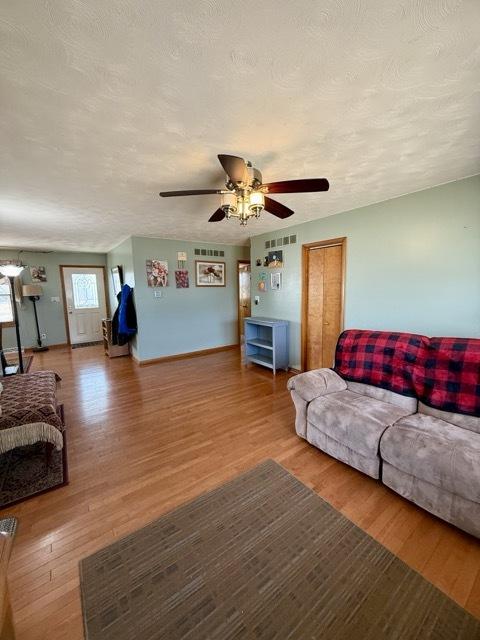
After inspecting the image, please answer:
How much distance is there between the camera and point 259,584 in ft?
4.17

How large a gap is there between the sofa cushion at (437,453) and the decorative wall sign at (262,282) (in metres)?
3.30

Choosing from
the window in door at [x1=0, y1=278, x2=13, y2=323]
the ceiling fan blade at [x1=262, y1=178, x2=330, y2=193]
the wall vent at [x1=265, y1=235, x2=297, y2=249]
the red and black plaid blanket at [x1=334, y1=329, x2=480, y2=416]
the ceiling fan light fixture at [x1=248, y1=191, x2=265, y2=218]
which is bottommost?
the red and black plaid blanket at [x1=334, y1=329, x2=480, y2=416]

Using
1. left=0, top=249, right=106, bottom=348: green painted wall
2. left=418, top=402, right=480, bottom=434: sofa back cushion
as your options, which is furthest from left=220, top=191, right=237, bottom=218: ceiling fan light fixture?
left=0, top=249, right=106, bottom=348: green painted wall

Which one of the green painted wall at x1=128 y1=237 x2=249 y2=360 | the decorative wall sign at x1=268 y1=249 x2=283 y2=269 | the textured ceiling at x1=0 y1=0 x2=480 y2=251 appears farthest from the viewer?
the green painted wall at x1=128 y1=237 x2=249 y2=360

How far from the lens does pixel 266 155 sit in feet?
6.38

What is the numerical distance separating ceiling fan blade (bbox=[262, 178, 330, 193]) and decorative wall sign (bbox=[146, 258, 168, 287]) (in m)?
3.41

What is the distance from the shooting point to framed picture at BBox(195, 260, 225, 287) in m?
5.39

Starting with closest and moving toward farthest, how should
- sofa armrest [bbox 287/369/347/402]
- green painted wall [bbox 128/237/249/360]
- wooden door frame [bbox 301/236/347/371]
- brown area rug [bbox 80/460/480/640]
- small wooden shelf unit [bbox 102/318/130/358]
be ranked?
1. brown area rug [bbox 80/460/480/640]
2. sofa armrest [bbox 287/369/347/402]
3. wooden door frame [bbox 301/236/347/371]
4. green painted wall [bbox 128/237/249/360]
5. small wooden shelf unit [bbox 102/318/130/358]

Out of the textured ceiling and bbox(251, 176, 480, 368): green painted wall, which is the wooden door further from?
the textured ceiling

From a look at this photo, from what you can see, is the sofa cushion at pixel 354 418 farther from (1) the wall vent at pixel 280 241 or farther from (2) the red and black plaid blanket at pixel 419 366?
(1) the wall vent at pixel 280 241

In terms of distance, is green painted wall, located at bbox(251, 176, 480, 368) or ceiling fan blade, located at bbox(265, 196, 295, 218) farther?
green painted wall, located at bbox(251, 176, 480, 368)

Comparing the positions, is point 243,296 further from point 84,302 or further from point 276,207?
point 276,207

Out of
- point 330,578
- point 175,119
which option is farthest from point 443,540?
point 175,119

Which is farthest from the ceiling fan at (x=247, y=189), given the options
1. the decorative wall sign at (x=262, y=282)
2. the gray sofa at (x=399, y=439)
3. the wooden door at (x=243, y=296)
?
the wooden door at (x=243, y=296)
